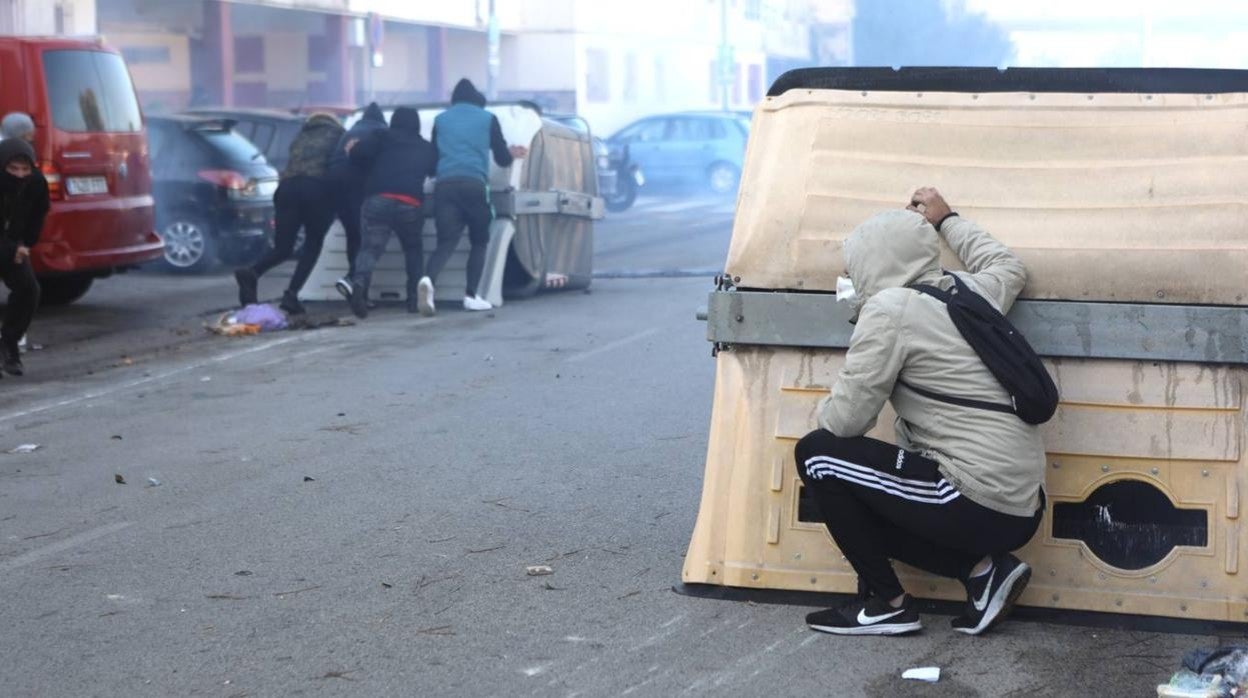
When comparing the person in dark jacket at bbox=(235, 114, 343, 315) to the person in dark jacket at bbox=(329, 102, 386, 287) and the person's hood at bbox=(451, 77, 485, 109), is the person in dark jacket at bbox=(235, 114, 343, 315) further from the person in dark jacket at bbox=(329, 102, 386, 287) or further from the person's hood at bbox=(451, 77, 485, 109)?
the person's hood at bbox=(451, 77, 485, 109)

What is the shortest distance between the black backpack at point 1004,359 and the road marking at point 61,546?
3.36 metres

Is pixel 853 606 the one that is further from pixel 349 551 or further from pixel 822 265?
pixel 349 551

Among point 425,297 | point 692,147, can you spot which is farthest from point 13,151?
point 692,147

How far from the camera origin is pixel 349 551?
6066mm

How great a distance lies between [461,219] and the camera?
13500 mm

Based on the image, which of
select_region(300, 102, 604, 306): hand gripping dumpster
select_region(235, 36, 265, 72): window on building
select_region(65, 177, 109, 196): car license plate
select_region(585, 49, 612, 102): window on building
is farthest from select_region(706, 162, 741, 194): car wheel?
select_region(65, 177, 109, 196): car license plate

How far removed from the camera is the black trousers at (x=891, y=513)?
4.77 meters

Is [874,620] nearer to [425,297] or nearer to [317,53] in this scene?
[425,297]

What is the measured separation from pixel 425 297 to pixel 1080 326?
8.80 metres

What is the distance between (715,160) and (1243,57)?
1408cm

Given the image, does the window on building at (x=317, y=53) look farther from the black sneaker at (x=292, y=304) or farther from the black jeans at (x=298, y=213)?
the black sneaker at (x=292, y=304)

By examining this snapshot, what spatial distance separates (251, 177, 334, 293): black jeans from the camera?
1316 centimetres

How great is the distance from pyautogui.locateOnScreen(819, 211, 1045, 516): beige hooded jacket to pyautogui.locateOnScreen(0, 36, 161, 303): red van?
9.27 meters

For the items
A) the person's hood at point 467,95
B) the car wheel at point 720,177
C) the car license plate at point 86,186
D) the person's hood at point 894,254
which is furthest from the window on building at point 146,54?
the person's hood at point 894,254
